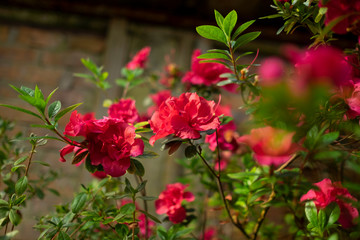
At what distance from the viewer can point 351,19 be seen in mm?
425

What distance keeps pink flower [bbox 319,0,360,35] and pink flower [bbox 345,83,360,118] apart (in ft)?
0.32

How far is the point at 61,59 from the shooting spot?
1.41m

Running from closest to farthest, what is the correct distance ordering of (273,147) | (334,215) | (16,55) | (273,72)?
1. (273,72)
2. (273,147)
3. (334,215)
4. (16,55)

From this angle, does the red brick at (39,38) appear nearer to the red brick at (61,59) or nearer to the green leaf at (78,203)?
the red brick at (61,59)

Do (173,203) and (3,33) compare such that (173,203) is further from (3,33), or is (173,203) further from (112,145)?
(3,33)

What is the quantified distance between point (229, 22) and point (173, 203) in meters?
0.46

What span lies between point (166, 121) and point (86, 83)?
3.32 feet

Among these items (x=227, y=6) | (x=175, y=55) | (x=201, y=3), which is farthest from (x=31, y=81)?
(x=227, y=6)

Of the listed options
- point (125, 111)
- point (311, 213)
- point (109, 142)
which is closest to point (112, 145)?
point (109, 142)

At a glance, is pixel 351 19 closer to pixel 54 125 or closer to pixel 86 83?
pixel 54 125

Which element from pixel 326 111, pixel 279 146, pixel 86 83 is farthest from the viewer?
pixel 86 83

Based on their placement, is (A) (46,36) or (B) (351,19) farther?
(A) (46,36)

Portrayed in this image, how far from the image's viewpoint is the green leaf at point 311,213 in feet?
1.59

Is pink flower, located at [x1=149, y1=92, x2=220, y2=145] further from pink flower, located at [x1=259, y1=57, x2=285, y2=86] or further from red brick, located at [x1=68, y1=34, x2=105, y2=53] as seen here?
red brick, located at [x1=68, y1=34, x2=105, y2=53]
